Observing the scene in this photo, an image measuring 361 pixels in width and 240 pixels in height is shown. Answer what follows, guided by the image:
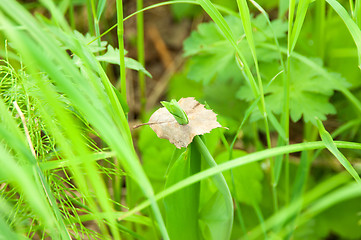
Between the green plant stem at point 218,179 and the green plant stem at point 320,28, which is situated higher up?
the green plant stem at point 320,28

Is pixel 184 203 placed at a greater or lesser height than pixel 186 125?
lesser

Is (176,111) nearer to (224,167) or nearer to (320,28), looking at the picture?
(224,167)

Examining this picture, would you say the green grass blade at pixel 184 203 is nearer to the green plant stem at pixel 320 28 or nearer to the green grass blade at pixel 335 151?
the green grass blade at pixel 335 151

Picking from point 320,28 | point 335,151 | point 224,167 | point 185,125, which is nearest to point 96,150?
point 185,125

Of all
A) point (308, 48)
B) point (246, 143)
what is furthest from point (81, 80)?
point (246, 143)

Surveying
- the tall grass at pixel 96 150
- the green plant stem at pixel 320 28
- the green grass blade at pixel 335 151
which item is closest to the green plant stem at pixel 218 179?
the tall grass at pixel 96 150

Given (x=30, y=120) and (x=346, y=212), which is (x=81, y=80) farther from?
(x=346, y=212)

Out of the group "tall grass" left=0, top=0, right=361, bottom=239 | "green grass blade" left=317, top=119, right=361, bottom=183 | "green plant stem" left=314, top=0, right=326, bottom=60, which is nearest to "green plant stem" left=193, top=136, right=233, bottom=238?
"tall grass" left=0, top=0, right=361, bottom=239
